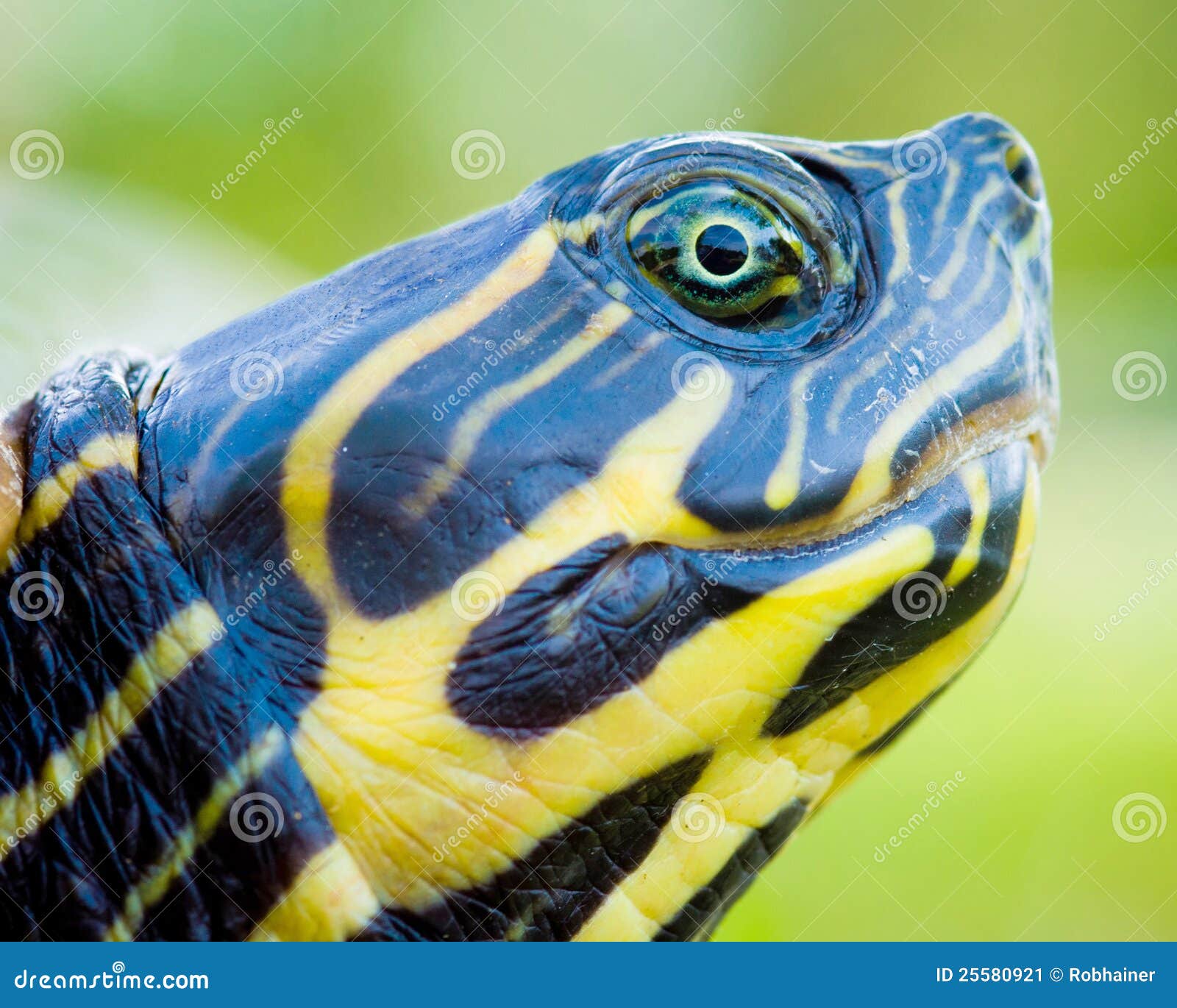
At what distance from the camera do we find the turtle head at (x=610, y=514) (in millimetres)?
1625

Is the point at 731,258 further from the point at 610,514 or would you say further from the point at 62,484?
the point at 62,484

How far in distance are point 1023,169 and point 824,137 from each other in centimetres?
1096

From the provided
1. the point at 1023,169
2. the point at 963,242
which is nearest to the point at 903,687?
the point at 963,242

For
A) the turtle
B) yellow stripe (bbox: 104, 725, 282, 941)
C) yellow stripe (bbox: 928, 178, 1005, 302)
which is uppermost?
yellow stripe (bbox: 928, 178, 1005, 302)

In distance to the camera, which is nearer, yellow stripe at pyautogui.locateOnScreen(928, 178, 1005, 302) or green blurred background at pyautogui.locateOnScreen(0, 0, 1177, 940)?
yellow stripe at pyautogui.locateOnScreen(928, 178, 1005, 302)

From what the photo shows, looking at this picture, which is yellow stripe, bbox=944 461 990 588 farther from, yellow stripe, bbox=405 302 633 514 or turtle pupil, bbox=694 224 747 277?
yellow stripe, bbox=405 302 633 514

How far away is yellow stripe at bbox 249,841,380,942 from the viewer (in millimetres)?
1648

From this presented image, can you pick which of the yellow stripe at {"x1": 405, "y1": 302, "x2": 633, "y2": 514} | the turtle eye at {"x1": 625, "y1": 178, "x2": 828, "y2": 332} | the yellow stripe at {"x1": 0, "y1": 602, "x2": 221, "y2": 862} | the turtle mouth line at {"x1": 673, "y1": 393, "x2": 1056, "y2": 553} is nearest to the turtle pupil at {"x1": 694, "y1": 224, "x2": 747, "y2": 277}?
the turtle eye at {"x1": 625, "y1": 178, "x2": 828, "y2": 332}

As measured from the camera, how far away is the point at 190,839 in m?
1.67

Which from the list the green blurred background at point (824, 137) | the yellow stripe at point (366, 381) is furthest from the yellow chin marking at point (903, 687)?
the green blurred background at point (824, 137)

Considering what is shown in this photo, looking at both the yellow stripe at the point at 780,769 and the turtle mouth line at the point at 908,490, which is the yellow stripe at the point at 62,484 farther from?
the yellow stripe at the point at 780,769

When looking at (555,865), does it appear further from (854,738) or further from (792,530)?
(792,530)

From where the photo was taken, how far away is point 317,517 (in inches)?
65.4
